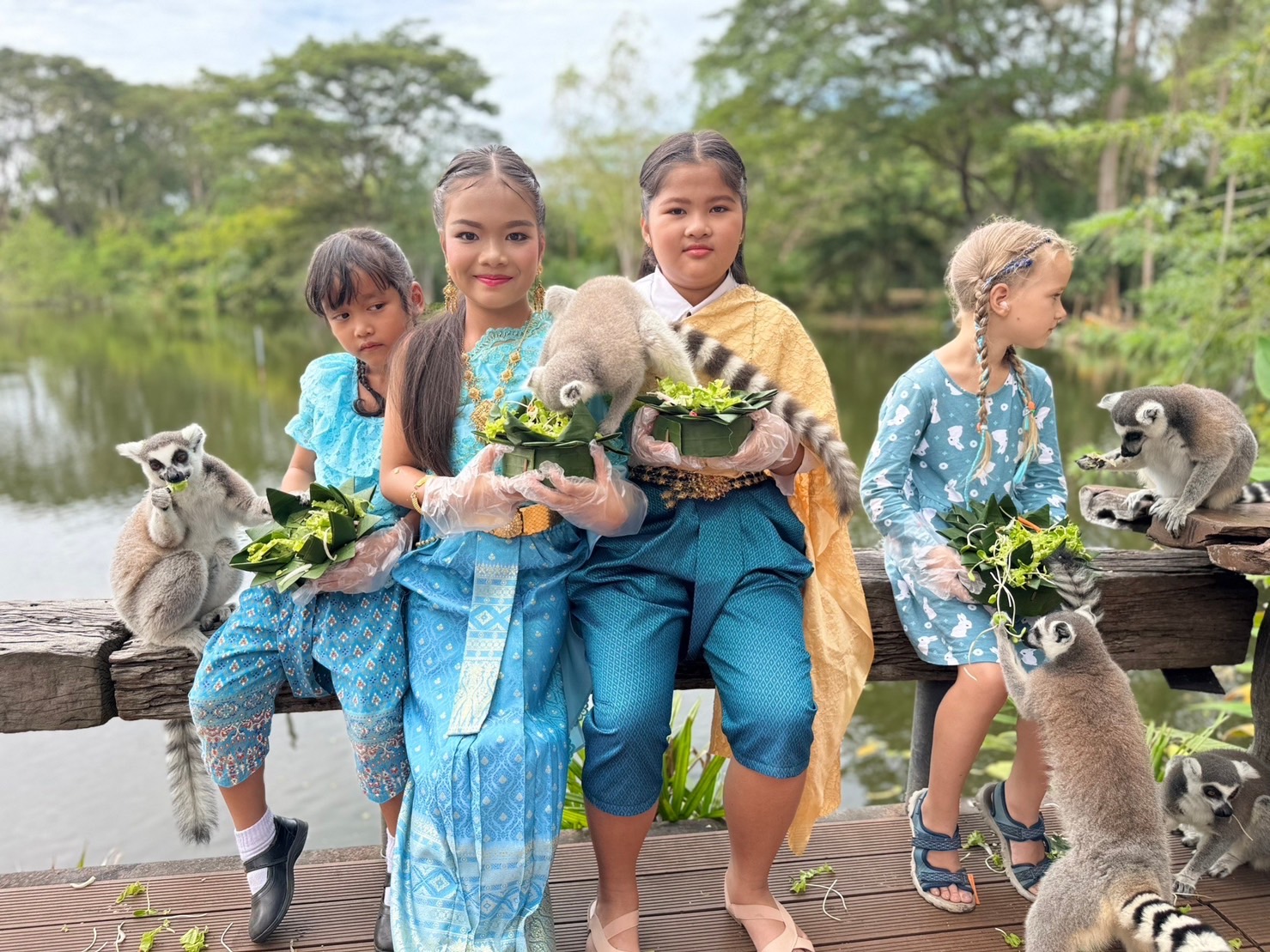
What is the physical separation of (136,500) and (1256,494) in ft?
37.6

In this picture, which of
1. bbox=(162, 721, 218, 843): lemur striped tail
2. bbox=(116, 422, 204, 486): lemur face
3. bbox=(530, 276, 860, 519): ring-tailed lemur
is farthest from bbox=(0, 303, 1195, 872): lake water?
bbox=(530, 276, 860, 519): ring-tailed lemur

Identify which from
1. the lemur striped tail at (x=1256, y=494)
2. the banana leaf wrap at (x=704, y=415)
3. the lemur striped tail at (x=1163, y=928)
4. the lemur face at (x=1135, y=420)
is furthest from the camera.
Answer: the lemur striped tail at (x=1256, y=494)

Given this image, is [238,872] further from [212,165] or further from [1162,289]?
[212,165]

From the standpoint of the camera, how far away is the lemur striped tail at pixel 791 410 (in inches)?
95.4

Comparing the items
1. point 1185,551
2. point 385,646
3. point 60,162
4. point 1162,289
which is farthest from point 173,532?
point 60,162

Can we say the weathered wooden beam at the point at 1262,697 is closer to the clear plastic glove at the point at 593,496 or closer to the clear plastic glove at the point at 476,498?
the clear plastic glove at the point at 593,496

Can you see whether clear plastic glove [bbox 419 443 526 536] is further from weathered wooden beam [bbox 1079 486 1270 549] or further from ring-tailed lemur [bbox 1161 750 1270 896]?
ring-tailed lemur [bbox 1161 750 1270 896]

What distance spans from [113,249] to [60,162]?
21.4ft

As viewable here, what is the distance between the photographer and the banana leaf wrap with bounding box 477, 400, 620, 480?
214cm

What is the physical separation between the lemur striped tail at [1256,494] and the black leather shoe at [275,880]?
3.15m

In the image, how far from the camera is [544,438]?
215 cm

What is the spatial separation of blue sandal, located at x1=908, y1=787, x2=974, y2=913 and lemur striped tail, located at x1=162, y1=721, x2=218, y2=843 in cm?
216

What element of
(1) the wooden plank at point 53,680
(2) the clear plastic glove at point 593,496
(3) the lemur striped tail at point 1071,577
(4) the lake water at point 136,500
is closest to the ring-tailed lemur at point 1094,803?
(3) the lemur striped tail at point 1071,577

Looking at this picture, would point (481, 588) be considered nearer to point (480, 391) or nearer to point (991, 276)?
point (480, 391)
